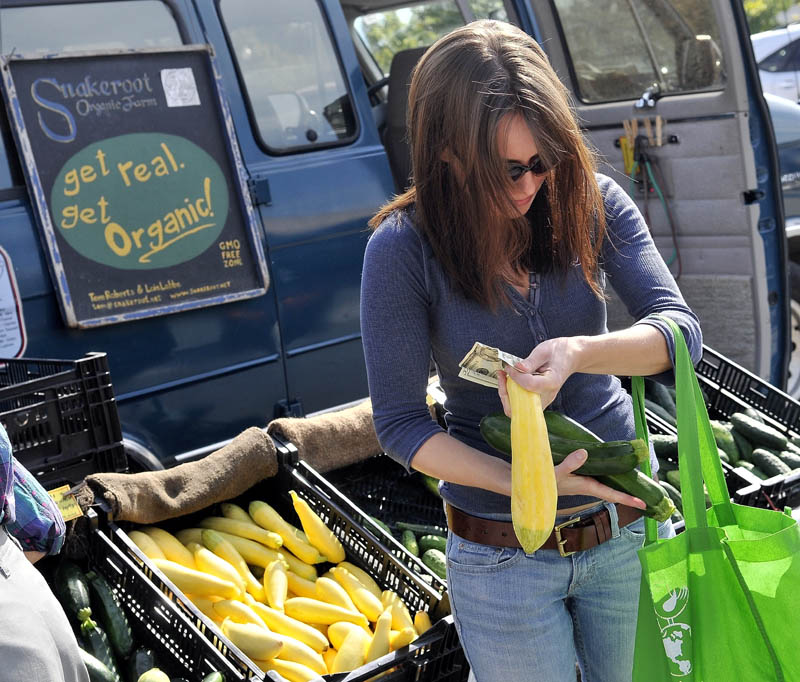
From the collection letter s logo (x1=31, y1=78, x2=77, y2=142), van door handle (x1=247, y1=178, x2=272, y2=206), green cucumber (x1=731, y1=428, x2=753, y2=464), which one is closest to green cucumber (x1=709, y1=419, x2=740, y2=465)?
green cucumber (x1=731, y1=428, x2=753, y2=464)

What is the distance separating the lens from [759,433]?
11.5 ft

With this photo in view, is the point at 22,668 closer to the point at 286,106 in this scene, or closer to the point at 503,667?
the point at 503,667

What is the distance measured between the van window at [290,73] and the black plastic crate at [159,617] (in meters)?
2.12

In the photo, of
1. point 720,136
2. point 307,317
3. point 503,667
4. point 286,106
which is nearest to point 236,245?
point 307,317

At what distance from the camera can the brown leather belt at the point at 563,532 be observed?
5.73 feet

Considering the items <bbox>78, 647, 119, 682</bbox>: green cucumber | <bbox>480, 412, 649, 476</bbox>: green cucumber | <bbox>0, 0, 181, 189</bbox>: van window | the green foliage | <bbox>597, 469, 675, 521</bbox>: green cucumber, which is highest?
the green foliage

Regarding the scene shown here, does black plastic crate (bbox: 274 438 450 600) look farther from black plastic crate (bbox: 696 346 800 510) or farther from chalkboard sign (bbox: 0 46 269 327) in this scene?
black plastic crate (bbox: 696 346 800 510)

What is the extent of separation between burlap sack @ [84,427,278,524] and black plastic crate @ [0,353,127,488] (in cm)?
14

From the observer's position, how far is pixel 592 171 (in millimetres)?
1771

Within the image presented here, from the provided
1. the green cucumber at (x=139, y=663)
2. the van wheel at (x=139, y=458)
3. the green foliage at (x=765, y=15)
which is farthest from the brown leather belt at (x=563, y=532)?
the green foliage at (x=765, y=15)

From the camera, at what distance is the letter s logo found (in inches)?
145

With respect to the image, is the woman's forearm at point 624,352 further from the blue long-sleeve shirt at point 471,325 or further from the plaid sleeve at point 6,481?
the plaid sleeve at point 6,481

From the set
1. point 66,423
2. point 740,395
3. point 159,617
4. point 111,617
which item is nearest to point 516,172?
point 159,617

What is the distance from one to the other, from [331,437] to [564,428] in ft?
5.50
